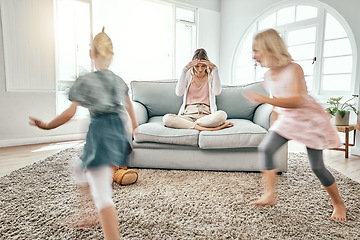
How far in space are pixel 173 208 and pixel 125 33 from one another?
354 centimetres

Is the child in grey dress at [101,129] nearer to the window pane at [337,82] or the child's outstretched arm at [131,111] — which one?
the child's outstretched arm at [131,111]

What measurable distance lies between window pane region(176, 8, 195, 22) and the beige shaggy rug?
3834mm

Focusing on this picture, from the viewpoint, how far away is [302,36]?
4047mm

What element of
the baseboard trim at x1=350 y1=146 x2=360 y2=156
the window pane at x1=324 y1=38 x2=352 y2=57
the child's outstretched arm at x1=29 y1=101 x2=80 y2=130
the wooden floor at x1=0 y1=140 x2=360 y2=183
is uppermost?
the window pane at x1=324 y1=38 x2=352 y2=57

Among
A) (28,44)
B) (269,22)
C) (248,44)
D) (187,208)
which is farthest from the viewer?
(248,44)

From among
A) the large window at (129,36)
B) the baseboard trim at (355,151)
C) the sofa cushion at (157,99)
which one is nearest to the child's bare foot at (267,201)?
the sofa cushion at (157,99)

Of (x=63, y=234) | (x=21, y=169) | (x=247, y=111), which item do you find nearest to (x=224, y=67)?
(x=247, y=111)

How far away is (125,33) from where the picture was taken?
4.21 m

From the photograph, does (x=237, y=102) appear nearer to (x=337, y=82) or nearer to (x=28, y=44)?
(x=337, y=82)

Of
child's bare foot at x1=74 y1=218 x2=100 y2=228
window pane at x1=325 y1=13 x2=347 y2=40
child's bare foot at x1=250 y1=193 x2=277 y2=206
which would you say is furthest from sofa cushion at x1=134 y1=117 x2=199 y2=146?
window pane at x1=325 y1=13 x2=347 y2=40

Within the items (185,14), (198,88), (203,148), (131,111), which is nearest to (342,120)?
(198,88)

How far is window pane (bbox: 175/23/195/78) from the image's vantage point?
5.04 metres

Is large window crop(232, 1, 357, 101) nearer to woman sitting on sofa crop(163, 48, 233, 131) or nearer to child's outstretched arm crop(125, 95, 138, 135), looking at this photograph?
woman sitting on sofa crop(163, 48, 233, 131)

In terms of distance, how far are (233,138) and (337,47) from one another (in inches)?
107
